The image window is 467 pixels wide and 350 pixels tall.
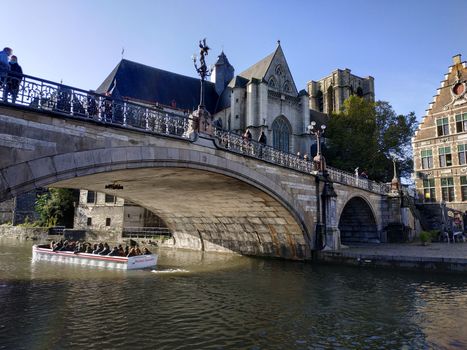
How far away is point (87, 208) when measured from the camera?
38.3m

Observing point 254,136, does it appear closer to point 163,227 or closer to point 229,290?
point 163,227

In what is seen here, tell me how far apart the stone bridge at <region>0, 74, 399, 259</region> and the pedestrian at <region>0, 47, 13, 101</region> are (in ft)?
1.71

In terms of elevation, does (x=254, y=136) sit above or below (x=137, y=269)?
above

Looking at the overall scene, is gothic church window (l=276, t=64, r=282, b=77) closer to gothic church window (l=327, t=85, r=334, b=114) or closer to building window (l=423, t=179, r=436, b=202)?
building window (l=423, t=179, r=436, b=202)

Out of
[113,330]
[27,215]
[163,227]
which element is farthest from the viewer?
[27,215]

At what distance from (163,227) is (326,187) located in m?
19.1

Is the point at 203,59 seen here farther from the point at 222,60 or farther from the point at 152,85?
the point at 222,60

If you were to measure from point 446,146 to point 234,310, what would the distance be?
30131 millimetres

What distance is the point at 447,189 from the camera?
31.8 metres

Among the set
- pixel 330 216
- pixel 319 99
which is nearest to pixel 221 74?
pixel 319 99

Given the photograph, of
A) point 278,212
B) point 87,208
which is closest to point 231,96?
point 87,208

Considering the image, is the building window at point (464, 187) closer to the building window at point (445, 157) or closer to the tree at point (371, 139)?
the building window at point (445, 157)

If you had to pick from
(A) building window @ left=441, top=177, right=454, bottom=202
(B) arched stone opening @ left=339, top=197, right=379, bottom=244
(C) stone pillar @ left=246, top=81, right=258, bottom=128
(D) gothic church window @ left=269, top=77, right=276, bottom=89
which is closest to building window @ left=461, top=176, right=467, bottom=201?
(A) building window @ left=441, top=177, right=454, bottom=202

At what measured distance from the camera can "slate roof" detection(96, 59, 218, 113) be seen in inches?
1325
